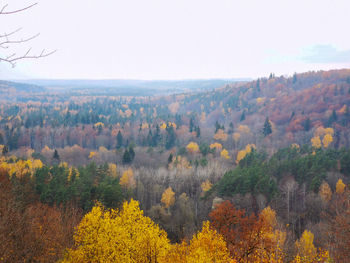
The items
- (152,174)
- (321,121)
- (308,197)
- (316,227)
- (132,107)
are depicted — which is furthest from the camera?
(132,107)

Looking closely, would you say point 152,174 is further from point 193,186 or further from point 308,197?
point 308,197

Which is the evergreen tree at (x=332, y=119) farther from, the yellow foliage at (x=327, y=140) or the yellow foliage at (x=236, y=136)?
the yellow foliage at (x=236, y=136)

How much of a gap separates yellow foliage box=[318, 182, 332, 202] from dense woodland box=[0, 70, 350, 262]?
0.17 m

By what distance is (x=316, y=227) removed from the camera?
34031 millimetres

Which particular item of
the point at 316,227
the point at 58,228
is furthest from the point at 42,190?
the point at 316,227

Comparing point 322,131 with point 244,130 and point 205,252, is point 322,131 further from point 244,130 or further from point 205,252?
point 205,252

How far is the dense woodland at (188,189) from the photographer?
15.9m

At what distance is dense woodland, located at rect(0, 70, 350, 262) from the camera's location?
1592 centimetres

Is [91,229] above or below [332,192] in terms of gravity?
above

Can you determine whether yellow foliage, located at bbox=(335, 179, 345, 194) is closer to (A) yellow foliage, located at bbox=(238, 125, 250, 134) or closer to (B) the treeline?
(B) the treeline

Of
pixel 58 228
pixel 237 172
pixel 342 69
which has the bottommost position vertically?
pixel 237 172

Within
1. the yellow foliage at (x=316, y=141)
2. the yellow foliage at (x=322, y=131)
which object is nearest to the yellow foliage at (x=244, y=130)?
the yellow foliage at (x=322, y=131)

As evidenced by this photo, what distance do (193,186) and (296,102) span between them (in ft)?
319

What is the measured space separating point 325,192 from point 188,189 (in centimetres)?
2568
